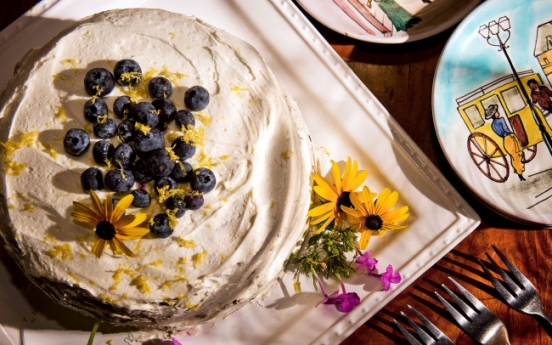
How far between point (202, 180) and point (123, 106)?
11.2 inches

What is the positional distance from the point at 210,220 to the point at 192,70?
1.34ft

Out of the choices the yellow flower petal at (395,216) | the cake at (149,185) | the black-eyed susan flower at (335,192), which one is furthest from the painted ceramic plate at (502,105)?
the cake at (149,185)

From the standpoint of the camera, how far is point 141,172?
4.10 feet

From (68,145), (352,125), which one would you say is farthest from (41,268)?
(352,125)

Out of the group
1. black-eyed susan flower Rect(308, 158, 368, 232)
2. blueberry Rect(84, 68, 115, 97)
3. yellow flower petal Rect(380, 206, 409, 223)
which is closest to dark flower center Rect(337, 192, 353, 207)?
black-eyed susan flower Rect(308, 158, 368, 232)

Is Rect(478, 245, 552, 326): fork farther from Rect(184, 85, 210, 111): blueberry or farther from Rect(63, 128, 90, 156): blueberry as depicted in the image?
Rect(63, 128, 90, 156): blueberry

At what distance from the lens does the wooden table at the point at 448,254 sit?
5.87 feet

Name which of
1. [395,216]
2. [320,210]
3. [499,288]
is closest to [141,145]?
[320,210]

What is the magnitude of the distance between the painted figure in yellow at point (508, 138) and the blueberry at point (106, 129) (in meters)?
1.29

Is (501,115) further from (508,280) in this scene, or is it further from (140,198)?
(140,198)

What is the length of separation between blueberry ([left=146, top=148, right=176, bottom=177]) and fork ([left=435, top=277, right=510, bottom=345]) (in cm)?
106

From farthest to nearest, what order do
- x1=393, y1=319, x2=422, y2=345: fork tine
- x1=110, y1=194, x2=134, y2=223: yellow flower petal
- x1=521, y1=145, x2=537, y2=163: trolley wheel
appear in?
x1=521, y1=145, x2=537, y2=163: trolley wheel
x1=393, y1=319, x2=422, y2=345: fork tine
x1=110, y1=194, x2=134, y2=223: yellow flower petal

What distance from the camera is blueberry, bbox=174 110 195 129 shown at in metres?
1.27

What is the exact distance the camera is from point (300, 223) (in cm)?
144
